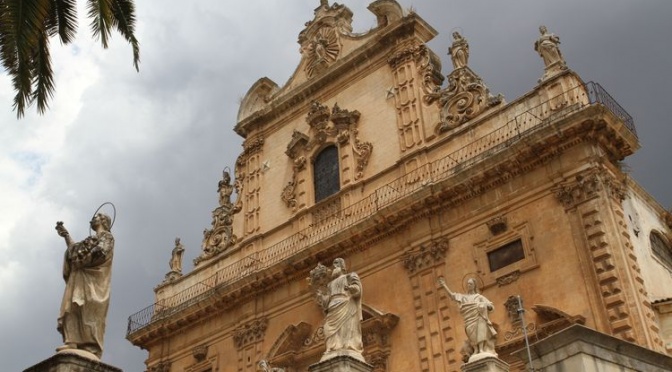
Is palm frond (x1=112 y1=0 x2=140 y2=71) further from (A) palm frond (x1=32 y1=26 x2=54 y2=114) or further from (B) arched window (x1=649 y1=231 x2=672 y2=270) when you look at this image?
(B) arched window (x1=649 y1=231 x2=672 y2=270)

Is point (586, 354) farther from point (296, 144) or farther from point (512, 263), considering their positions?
point (296, 144)

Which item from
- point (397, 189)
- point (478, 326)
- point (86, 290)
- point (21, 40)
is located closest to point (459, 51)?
point (397, 189)

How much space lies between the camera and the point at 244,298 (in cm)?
2092

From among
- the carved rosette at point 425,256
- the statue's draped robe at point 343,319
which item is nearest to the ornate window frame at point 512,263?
the carved rosette at point 425,256

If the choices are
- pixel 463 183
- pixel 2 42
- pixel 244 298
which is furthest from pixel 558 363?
pixel 244 298

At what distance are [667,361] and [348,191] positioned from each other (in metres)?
12.3

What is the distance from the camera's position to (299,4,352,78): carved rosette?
76.6 feet

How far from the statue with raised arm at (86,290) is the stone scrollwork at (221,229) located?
1451 cm

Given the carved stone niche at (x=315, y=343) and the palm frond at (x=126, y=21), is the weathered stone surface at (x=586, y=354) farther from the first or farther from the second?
the carved stone niche at (x=315, y=343)

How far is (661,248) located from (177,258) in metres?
14.9

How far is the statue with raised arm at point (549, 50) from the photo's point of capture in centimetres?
1711

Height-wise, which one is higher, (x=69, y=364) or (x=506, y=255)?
(x=506, y=255)

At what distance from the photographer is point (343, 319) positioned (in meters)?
10.9

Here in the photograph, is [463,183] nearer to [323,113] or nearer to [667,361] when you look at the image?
[323,113]
